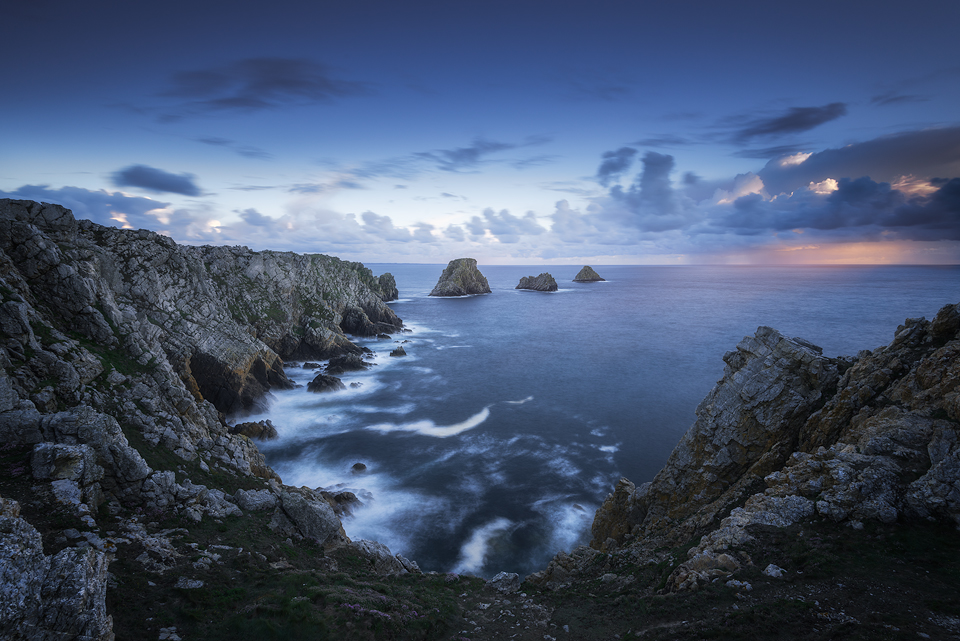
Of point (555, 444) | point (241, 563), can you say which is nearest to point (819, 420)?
point (555, 444)

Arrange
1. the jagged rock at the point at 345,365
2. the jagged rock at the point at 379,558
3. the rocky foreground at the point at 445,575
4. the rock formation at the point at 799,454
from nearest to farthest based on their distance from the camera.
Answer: the rocky foreground at the point at 445,575 → the rock formation at the point at 799,454 → the jagged rock at the point at 379,558 → the jagged rock at the point at 345,365

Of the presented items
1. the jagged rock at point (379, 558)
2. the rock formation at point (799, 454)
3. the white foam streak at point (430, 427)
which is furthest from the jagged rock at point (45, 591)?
the white foam streak at point (430, 427)

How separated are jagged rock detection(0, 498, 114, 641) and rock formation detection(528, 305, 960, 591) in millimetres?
20029

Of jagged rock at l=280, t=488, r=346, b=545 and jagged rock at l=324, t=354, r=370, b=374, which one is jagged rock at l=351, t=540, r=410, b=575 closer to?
jagged rock at l=280, t=488, r=346, b=545

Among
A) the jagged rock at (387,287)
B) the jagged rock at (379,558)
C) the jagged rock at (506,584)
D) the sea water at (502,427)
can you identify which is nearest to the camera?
the jagged rock at (506,584)

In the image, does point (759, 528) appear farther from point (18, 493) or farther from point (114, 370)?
point (114, 370)

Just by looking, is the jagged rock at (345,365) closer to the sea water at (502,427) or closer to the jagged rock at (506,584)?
the sea water at (502,427)

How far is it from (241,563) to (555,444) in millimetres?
34495

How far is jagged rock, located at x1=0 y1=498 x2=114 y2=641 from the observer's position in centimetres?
975

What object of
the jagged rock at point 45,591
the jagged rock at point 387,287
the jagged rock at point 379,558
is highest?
the jagged rock at point 387,287

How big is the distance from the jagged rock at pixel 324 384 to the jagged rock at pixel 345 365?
7217 mm

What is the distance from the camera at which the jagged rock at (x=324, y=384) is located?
56.8m

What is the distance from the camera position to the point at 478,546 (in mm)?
30797

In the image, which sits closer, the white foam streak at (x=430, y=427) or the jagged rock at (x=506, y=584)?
the jagged rock at (x=506, y=584)
